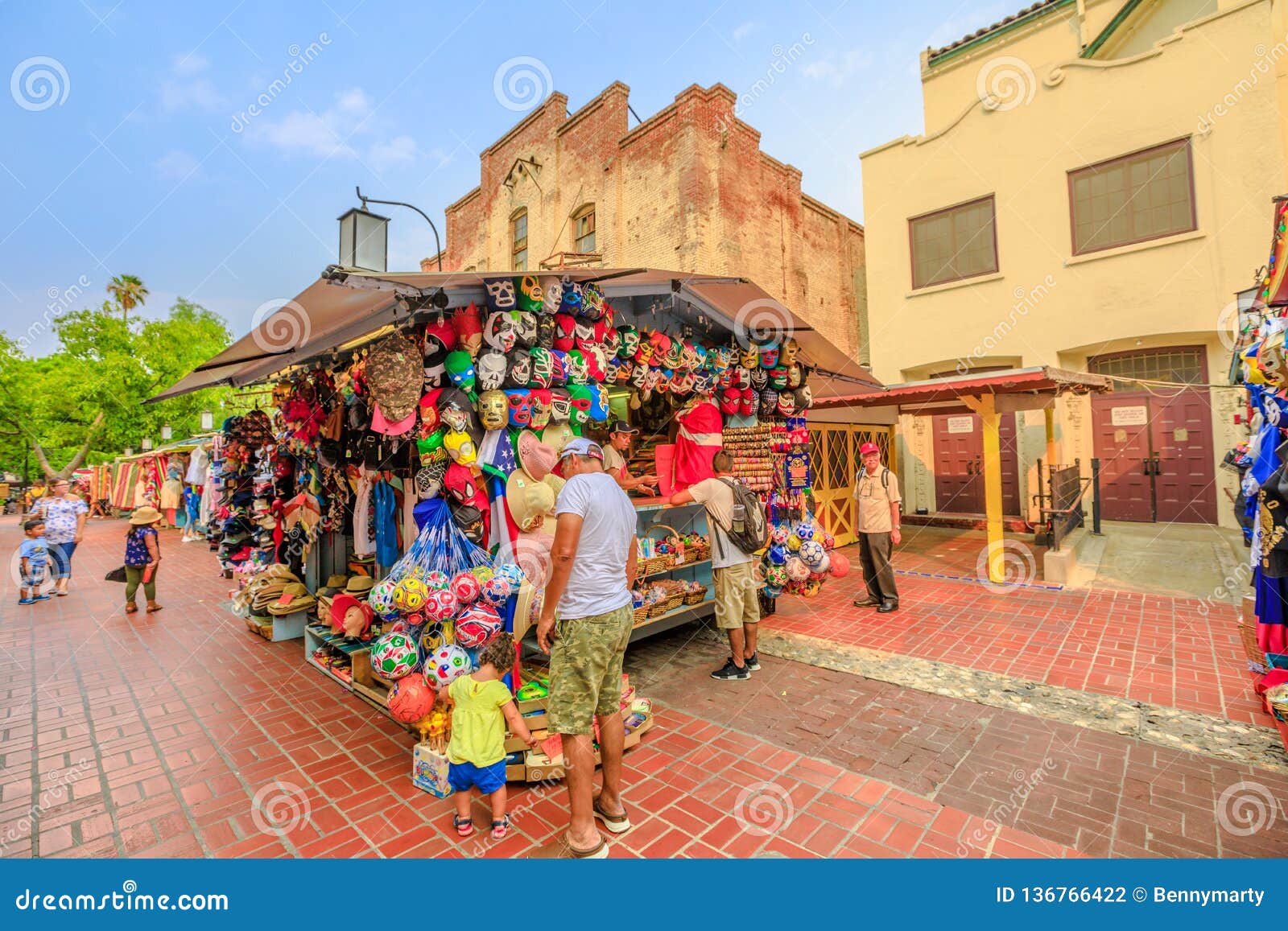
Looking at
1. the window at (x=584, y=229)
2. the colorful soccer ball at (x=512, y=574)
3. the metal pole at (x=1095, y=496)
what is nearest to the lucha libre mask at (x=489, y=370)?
the colorful soccer ball at (x=512, y=574)

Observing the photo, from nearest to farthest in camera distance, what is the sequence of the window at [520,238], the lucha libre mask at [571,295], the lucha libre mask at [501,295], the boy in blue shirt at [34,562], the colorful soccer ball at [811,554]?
the lucha libre mask at [501,295] → the lucha libre mask at [571,295] → the colorful soccer ball at [811,554] → the boy in blue shirt at [34,562] → the window at [520,238]

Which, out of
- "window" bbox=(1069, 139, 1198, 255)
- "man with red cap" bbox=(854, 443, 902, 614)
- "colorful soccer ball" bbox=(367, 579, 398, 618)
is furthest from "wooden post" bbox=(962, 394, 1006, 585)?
"colorful soccer ball" bbox=(367, 579, 398, 618)

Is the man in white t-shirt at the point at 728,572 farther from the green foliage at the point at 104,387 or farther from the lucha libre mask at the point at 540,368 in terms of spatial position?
the green foliage at the point at 104,387

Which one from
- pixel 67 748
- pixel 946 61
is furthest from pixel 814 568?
pixel 946 61

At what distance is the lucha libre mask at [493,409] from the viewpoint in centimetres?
396

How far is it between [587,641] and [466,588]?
3.73ft

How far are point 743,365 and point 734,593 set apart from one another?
2.82 metres

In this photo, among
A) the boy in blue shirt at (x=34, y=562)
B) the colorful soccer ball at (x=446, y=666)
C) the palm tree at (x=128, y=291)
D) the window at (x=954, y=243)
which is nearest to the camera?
the colorful soccer ball at (x=446, y=666)

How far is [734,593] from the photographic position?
485 centimetres

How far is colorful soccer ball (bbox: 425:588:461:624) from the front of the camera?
11.7 ft

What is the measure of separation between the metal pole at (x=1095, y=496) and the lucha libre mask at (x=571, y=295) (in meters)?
10.6

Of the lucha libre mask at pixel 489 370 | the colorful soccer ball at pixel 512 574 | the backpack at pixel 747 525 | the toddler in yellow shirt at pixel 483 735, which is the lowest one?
the toddler in yellow shirt at pixel 483 735

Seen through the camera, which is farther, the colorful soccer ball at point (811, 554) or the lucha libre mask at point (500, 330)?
the colorful soccer ball at point (811, 554)

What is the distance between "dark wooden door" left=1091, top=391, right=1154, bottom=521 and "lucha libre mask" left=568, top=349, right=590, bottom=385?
11.8 m
